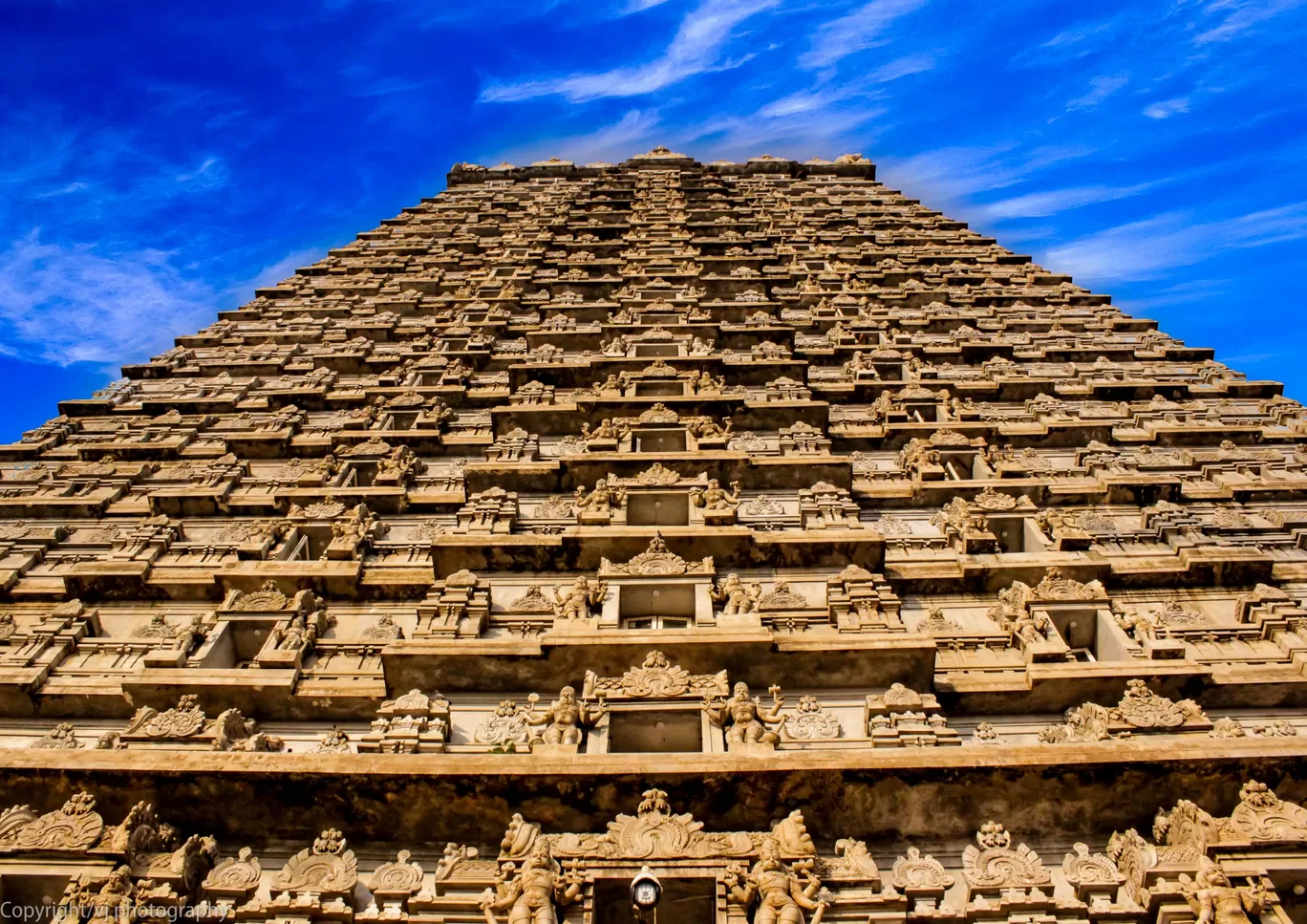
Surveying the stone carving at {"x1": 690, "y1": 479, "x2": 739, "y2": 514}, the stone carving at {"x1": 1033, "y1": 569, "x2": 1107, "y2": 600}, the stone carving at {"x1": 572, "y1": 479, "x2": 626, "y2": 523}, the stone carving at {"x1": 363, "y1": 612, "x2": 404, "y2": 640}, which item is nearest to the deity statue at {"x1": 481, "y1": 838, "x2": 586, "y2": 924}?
the stone carving at {"x1": 363, "y1": 612, "x2": 404, "y2": 640}

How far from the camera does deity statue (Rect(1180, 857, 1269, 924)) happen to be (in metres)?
9.66

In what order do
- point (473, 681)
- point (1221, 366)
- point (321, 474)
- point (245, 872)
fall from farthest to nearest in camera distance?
point (1221, 366), point (321, 474), point (473, 681), point (245, 872)

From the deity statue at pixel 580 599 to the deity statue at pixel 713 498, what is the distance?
3.01m

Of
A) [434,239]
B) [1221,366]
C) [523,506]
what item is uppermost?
[434,239]

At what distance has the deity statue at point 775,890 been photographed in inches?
375

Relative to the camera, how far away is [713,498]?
1703cm

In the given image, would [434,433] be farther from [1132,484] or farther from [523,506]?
[1132,484]

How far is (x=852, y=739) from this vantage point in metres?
12.4

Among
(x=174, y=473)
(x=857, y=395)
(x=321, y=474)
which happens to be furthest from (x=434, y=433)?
(x=857, y=395)

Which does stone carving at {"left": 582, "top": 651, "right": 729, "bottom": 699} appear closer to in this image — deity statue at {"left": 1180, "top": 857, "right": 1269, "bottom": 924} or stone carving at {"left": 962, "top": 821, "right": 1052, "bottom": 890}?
stone carving at {"left": 962, "top": 821, "right": 1052, "bottom": 890}

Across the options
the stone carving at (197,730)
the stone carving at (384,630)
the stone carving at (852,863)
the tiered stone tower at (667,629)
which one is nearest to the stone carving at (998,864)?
the tiered stone tower at (667,629)

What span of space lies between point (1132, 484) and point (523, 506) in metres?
13.1

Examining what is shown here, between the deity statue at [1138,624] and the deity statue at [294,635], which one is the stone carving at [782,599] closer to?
the deity statue at [1138,624]

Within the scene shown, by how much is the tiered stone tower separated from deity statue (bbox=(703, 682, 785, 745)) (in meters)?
0.08
